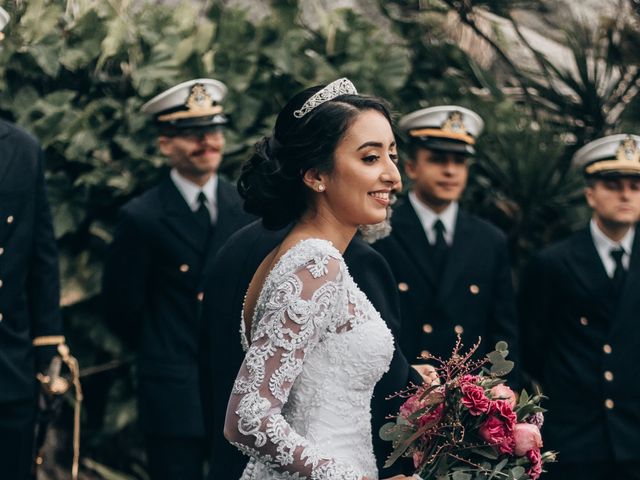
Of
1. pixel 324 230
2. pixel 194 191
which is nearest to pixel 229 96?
pixel 194 191

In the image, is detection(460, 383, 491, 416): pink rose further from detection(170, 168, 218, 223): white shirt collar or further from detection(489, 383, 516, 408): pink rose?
detection(170, 168, 218, 223): white shirt collar

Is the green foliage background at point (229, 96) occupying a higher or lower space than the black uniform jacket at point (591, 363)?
higher

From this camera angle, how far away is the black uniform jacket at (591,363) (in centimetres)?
596

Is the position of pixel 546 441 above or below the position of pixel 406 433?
below

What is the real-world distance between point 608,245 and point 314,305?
127 inches

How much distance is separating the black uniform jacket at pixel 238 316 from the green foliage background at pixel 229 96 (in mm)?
2904

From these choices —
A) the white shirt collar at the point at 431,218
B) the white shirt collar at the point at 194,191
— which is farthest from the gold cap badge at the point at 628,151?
the white shirt collar at the point at 194,191

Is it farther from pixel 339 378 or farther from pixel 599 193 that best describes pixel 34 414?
pixel 599 193

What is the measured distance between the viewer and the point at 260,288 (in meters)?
3.43

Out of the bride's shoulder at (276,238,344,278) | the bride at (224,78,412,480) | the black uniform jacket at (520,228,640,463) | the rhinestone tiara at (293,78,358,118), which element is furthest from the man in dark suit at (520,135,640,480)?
the bride's shoulder at (276,238,344,278)

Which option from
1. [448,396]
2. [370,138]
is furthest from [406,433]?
[370,138]

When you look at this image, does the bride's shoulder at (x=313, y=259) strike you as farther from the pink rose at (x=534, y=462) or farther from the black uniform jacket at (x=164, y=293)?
the black uniform jacket at (x=164, y=293)

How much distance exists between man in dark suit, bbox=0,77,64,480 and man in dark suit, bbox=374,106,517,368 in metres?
1.55

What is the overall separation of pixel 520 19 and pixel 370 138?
5549 mm
